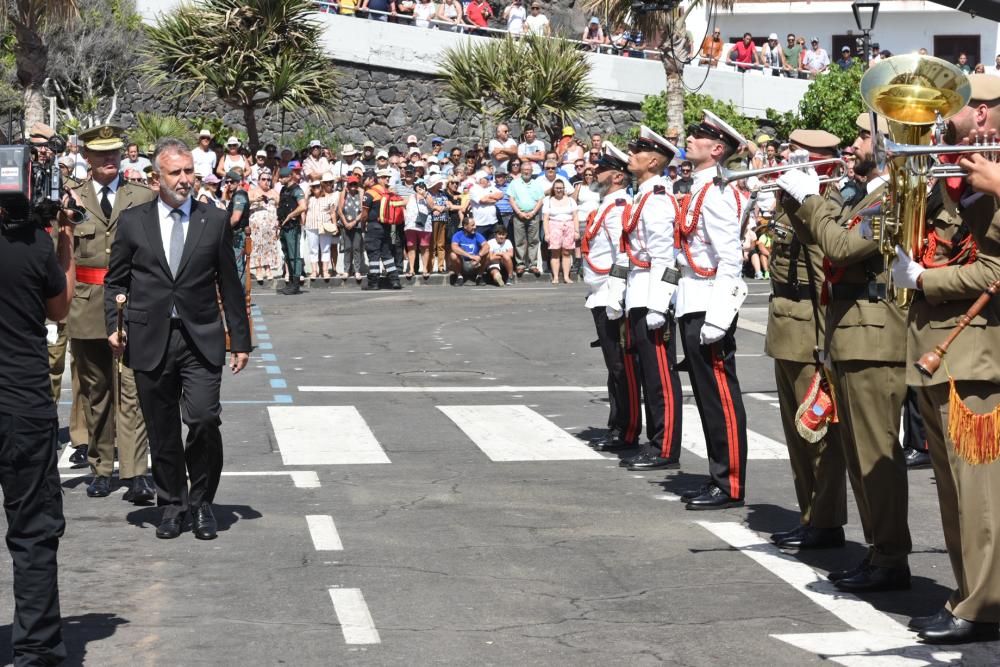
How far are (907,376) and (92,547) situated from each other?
4222 mm

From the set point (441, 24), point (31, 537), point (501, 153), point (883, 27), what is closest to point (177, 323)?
point (31, 537)

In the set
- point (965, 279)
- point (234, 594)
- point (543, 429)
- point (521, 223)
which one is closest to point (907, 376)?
point (965, 279)

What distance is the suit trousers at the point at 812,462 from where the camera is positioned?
797cm

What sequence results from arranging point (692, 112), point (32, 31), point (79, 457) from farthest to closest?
point (692, 112) < point (32, 31) < point (79, 457)

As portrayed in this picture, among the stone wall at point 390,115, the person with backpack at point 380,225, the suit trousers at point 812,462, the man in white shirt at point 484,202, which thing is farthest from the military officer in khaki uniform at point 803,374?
the stone wall at point 390,115

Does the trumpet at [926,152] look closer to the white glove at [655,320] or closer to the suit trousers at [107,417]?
the white glove at [655,320]

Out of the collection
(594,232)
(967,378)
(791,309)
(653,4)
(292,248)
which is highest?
(653,4)

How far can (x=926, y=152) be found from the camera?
19.3ft

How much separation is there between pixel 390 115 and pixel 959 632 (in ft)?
115

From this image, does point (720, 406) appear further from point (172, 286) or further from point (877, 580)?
point (172, 286)

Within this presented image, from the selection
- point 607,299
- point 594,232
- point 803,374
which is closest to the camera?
point 803,374

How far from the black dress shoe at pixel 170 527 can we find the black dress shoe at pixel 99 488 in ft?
3.96

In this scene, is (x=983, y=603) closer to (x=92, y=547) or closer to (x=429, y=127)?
(x=92, y=547)

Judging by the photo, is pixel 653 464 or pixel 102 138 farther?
pixel 653 464
